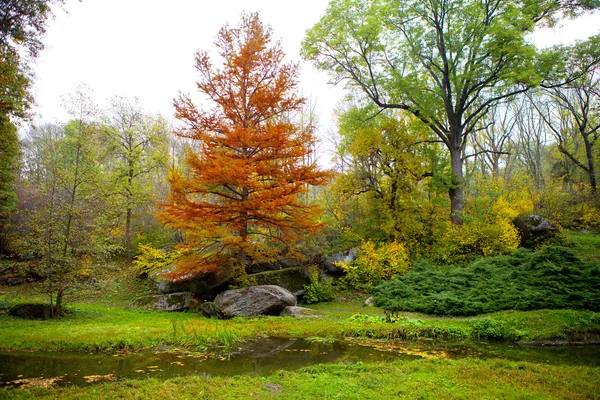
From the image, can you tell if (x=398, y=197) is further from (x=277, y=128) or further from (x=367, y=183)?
(x=277, y=128)

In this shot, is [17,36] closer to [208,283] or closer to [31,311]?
[31,311]

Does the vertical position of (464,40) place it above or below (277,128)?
above

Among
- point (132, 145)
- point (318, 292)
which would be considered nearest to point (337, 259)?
point (318, 292)

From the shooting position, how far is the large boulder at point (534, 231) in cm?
1631

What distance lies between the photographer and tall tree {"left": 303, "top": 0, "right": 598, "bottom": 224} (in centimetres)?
1730

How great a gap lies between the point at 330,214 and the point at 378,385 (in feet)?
46.2

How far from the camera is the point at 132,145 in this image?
2255 cm

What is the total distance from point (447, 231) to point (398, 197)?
3095mm

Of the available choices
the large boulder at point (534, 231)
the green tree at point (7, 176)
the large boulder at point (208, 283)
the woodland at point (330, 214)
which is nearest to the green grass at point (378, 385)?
the woodland at point (330, 214)

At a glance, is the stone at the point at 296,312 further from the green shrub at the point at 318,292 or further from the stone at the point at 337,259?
the stone at the point at 337,259

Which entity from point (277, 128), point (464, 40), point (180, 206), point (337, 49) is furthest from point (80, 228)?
point (464, 40)

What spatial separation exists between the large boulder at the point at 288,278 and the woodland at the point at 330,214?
0.64m

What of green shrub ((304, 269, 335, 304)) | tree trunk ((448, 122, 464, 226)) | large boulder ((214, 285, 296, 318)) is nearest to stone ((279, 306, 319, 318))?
large boulder ((214, 285, 296, 318))

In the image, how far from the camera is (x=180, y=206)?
41.9 ft
